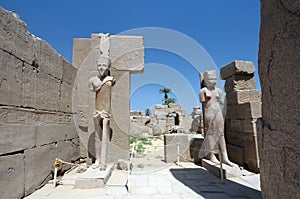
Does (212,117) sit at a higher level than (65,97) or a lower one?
lower

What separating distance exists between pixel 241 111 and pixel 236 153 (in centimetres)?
109

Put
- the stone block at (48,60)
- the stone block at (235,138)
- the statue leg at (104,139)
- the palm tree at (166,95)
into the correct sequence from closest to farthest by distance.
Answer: the stone block at (48,60) < the statue leg at (104,139) < the stone block at (235,138) < the palm tree at (166,95)

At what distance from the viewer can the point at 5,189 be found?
7.48 ft

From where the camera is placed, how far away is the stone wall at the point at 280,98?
138 cm

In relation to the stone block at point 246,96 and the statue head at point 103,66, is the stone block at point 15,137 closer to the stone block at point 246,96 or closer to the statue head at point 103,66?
the statue head at point 103,66

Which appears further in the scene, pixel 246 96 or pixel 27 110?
pixel 246 96

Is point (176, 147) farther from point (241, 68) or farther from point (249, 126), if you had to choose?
point (241, 68)

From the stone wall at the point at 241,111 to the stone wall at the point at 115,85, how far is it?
8.62 ft

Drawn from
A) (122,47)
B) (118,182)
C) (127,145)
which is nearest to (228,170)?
(118,182)

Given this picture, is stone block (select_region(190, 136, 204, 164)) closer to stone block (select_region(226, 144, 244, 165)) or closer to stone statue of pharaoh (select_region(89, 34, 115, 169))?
stone block (select_region(226, 144, 244, 165))

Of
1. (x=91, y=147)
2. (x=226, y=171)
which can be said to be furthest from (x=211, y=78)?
Result: (x=91, y=147)

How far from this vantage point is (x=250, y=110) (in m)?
3.94

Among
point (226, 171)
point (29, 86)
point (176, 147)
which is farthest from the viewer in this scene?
point (176, 147)

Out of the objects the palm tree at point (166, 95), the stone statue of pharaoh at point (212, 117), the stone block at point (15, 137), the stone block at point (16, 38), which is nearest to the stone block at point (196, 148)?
the stone statue of pharaoh at point (212, 117)
